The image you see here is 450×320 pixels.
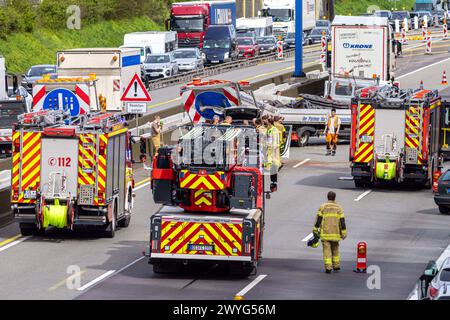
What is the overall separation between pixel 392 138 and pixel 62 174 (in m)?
10.8

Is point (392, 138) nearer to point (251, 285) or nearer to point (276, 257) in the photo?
point (276, 257)

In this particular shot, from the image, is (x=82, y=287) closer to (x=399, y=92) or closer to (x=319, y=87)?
(x=399, y=92)

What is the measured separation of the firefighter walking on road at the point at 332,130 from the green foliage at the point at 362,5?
79303 millimetres

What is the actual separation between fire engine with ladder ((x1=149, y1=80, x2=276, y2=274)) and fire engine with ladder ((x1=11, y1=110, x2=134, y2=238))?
327 cm

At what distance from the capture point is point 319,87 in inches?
2456

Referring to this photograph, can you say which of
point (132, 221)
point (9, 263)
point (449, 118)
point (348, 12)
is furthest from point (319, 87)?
point (348, 12)

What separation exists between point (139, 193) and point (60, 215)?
7736 mm

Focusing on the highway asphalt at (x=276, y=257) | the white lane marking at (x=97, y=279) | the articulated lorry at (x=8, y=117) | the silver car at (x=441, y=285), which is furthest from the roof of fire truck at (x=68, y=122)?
the articulated lorry at (x=8, y=117)

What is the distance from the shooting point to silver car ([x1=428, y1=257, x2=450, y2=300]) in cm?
1977

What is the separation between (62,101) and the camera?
37.0 metres

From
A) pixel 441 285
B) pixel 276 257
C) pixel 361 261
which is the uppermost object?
pixel 441 285

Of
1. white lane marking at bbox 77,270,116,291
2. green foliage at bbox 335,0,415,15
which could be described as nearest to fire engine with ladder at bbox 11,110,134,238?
Result: white lane marking at bbox 77,270,116,291

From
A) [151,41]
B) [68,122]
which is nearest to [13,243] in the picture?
[68,122]
